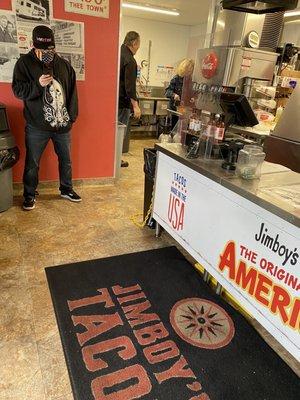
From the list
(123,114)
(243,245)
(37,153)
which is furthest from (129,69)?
(243,245)

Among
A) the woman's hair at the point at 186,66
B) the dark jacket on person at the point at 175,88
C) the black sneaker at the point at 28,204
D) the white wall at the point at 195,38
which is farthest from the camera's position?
the white wall at the point at 195,38

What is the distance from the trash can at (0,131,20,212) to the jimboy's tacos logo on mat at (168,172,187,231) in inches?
60.1

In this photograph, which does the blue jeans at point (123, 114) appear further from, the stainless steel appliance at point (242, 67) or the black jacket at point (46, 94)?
the black jacket at point (46, 94)

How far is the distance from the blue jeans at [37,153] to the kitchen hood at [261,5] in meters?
1.83

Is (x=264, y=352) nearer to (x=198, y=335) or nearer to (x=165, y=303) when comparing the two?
(x=198, y=335)

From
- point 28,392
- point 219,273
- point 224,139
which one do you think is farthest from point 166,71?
point 28,392

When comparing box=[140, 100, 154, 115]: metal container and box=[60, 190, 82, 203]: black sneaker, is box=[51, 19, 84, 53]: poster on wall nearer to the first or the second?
box=[60, 190, 82, 203]: black sneaker

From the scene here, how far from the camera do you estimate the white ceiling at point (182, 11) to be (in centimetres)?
536

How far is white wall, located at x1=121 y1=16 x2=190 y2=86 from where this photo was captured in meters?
6.97

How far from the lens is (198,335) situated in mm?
1702

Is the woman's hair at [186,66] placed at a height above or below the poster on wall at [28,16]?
below

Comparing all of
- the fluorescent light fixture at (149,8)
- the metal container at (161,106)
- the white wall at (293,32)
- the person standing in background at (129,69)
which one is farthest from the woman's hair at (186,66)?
the white wall at (293,32)

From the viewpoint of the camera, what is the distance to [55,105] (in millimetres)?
2762

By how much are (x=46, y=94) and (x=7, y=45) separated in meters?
0.66
